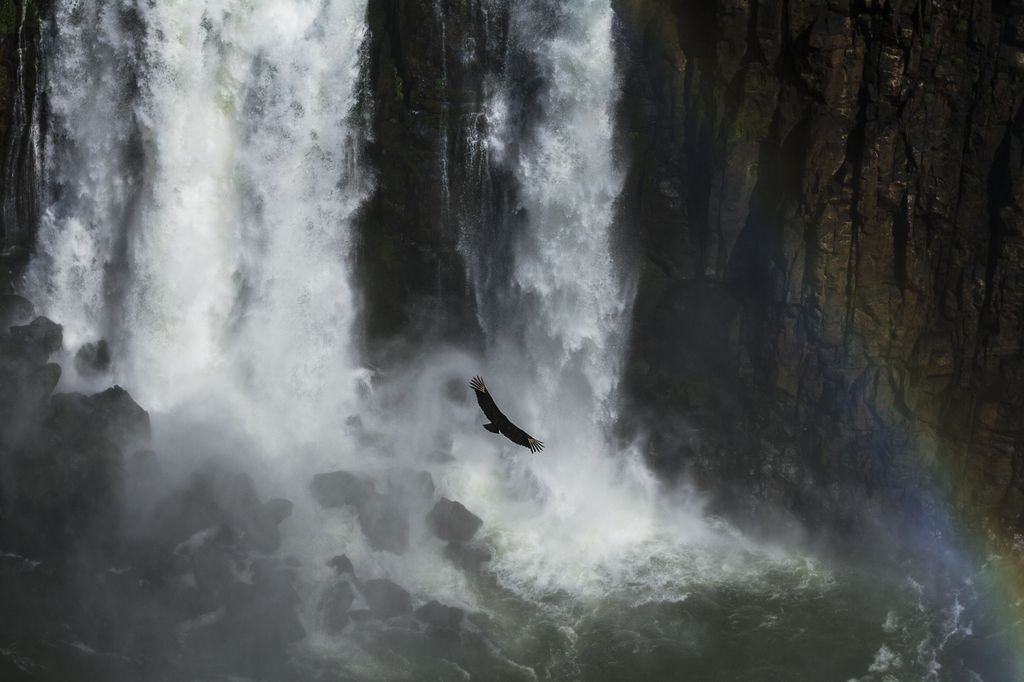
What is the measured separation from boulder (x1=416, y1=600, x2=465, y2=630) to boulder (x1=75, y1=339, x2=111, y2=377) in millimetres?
15087

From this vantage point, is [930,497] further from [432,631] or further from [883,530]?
[432,631]

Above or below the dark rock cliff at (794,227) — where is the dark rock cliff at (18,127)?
below

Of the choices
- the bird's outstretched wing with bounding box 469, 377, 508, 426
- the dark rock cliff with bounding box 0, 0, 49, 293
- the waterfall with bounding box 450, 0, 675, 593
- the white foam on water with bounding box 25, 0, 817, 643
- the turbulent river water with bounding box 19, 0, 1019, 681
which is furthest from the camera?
the white foam on water with bounding box 25, 0, 817, 643

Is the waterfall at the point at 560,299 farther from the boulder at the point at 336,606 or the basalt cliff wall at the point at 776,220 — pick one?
the boulder at the point at 336,606

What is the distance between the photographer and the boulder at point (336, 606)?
137 feet

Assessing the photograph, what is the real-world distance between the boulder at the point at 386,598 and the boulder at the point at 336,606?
0.62 m

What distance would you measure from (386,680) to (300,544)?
22.3 feet

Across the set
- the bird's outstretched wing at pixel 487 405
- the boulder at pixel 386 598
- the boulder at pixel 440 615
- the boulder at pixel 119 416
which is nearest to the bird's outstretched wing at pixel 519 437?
the bird's outstretched wing at pixel 487 405

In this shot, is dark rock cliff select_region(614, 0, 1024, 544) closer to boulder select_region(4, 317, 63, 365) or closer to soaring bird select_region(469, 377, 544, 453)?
soaring bird select_region(469, 377, 544, 453)

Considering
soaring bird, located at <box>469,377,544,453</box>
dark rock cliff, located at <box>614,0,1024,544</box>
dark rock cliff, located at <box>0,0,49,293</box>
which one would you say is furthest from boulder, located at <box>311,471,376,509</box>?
soaring bird, located at <box>469,377,544,453</box>

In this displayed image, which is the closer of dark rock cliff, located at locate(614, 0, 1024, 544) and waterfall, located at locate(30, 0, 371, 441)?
dark rock cliff, located at locate(614, 0, 1024, 544)

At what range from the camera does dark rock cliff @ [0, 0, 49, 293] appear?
4622cm

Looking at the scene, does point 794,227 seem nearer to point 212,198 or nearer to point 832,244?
point 832,244

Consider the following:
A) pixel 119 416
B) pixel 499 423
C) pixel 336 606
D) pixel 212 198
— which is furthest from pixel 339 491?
pixel 499 423
